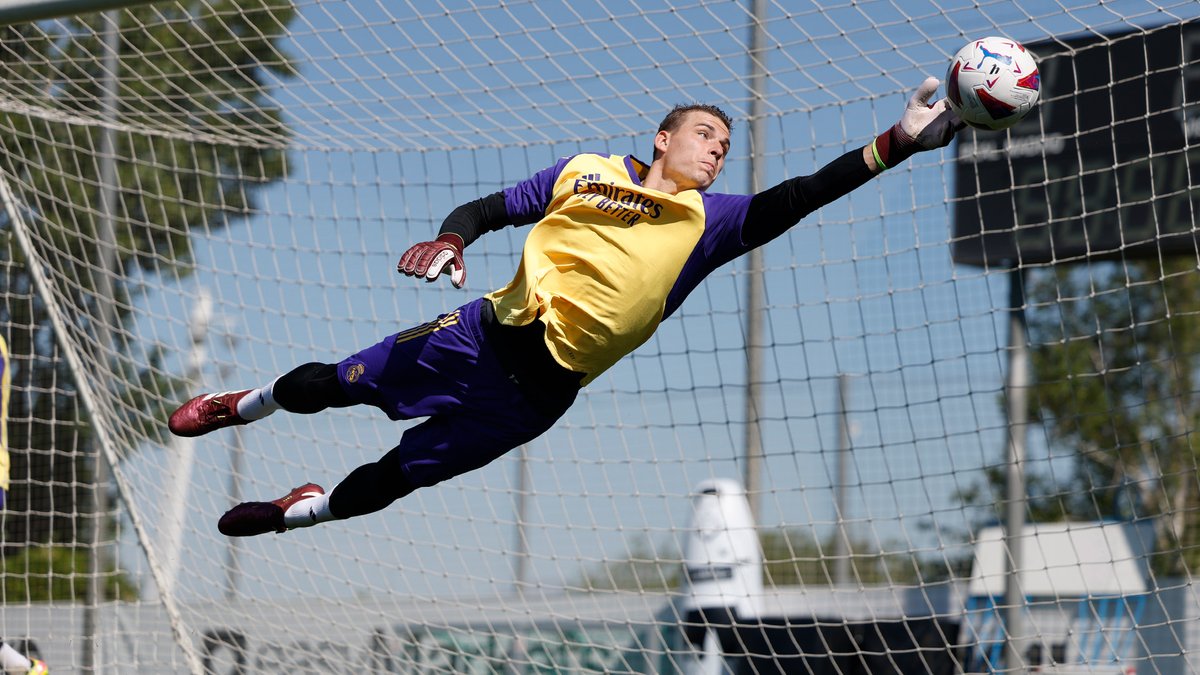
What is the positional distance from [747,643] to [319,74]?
367 cm

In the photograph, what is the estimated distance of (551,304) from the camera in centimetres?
405

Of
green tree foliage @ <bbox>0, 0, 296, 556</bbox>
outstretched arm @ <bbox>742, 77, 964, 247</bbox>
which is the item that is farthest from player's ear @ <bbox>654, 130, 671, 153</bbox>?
green tree foliage @ <bbox>0, 0, 296, 556</bbox>

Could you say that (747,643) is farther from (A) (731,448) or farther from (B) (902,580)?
(B) (902,580)

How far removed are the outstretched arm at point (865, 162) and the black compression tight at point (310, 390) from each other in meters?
Result: 1.36

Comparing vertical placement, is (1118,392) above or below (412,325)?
below

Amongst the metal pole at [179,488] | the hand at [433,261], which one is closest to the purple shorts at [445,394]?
the hand at [433,261]

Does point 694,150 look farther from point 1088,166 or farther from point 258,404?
point 1088,166

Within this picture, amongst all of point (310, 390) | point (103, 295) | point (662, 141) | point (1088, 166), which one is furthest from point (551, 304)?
point (1088, 166)

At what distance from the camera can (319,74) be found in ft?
21.1

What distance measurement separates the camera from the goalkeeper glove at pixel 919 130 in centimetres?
366

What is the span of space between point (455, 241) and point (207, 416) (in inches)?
45.5

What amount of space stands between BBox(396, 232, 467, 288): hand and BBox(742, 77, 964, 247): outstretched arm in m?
0.87

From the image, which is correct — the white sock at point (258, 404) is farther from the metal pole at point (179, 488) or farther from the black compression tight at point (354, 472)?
the metal pole at point (179, 488)

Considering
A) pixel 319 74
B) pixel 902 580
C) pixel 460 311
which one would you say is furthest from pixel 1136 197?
pixel 902 580
